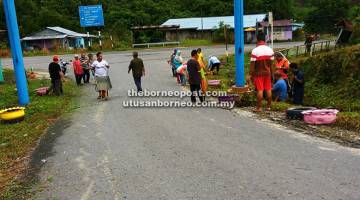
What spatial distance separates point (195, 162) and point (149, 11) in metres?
85.8

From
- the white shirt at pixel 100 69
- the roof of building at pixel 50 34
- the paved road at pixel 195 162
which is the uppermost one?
the roof of building at pixel 50 34

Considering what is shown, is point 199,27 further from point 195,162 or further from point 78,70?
point 195,162

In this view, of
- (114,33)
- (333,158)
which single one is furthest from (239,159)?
(114,33)

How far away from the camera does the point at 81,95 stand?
19406 millimetres

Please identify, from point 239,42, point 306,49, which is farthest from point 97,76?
point 306,49

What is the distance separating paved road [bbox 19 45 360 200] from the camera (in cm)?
612

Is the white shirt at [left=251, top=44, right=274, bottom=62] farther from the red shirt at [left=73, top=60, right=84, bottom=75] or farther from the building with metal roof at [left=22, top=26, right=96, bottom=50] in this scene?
the building with metal roof at [left=22, top=26, right=96, bottom=50]

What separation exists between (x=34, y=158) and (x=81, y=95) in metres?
10.6

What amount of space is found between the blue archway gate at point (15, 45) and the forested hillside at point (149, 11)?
6151 centimetres

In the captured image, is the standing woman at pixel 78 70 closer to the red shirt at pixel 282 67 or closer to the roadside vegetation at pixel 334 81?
the roadside vegetation at pixel 334 81

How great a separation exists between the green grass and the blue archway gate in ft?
1.76

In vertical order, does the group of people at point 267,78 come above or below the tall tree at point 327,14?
below

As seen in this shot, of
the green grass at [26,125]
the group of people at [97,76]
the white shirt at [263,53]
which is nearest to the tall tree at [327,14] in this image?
the green grass at [26,125]

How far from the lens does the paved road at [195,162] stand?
20.1ft
